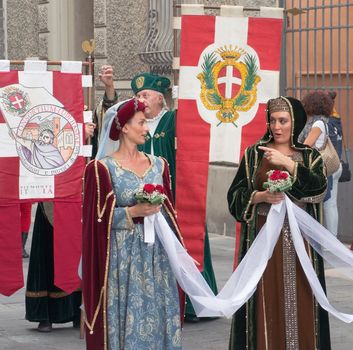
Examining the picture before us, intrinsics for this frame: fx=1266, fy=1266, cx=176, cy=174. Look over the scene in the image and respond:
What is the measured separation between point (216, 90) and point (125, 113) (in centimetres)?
172

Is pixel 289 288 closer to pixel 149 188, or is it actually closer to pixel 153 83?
pixel 149 188

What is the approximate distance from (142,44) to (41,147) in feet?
26.4

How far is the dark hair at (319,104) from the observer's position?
1157cm

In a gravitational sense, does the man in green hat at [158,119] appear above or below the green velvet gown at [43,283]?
above

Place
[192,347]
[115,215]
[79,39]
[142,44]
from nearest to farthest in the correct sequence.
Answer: [115,215] → [192,347] → [142,44] → [79,39]

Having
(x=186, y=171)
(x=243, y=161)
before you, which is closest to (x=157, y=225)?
(x=243, y=161)

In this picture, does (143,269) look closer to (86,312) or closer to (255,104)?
(86,312)

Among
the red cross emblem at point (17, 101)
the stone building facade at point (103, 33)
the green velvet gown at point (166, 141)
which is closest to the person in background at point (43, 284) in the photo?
the green velvet gown at point (166, 141)

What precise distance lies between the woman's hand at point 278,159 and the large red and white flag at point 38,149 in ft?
6.30

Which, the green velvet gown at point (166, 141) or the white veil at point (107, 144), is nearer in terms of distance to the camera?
the white veil at point (107, 144)

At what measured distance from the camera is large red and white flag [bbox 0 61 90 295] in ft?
27.4

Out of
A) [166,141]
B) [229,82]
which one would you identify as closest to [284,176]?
[229,82]

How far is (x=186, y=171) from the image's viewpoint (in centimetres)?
845

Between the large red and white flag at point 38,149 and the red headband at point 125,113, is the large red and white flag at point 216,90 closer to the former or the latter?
the large red and white flag at point 38,149
